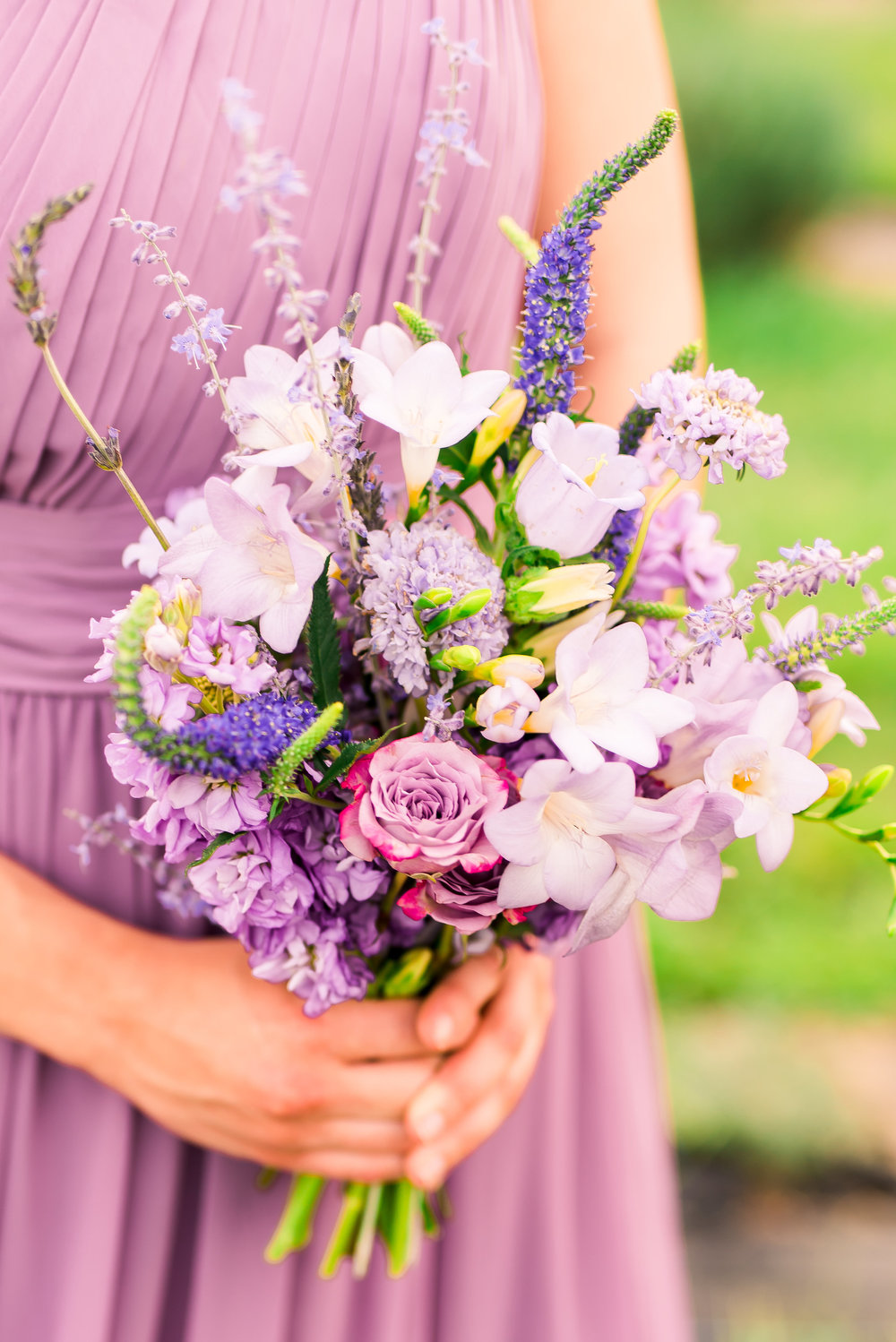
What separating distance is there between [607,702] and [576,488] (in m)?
0.11

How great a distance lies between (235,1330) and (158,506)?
2.34 ft

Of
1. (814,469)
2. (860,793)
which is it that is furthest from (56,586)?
(814,469)

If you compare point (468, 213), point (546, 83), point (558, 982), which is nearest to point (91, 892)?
point (558, 982)

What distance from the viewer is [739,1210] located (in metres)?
1.97

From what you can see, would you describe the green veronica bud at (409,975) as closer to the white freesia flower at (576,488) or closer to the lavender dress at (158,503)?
the lavender dress at (158,503)

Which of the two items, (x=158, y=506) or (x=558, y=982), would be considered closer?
(x=158, y=506)

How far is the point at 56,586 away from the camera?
0.84m

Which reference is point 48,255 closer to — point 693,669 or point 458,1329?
point 693,669

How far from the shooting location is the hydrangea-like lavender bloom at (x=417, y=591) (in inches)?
20.8

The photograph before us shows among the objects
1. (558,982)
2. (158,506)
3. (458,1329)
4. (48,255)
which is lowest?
(458,1329)

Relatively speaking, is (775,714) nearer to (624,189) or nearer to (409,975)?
(409,975)

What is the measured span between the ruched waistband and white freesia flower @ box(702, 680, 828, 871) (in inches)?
20.0

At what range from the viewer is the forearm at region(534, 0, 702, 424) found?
1.06 m

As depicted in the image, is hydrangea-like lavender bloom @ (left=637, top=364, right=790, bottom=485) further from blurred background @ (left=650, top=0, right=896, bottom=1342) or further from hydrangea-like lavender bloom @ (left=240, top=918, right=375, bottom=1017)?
blurred background @ (left=650, top=0, right=896, bottom=1342)
